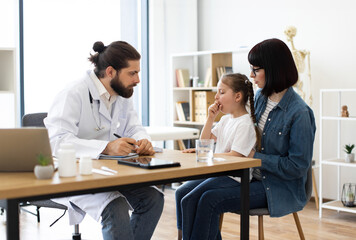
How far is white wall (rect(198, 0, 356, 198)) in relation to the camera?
14.3 feet

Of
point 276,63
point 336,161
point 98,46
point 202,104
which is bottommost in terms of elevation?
point 336,161

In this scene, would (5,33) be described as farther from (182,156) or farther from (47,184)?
(47,184)

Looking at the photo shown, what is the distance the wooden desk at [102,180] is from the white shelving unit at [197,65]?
9.47 ft

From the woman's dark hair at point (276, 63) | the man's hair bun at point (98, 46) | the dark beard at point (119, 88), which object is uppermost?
the man's hair bun at point (98, 46)

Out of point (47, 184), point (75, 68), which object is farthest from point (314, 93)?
point (47, 184)

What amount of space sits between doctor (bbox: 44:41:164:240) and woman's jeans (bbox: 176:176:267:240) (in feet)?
Result: 0.47

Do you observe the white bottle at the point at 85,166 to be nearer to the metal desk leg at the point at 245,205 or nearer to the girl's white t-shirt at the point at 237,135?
the metal desk leg at the point at 245,205

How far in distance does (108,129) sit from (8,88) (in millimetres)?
1735

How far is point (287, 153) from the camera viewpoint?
7.75 feet

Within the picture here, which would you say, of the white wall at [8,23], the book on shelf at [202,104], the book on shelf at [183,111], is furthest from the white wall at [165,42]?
the white wall at [8,23]

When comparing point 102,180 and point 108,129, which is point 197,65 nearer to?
point 108,129

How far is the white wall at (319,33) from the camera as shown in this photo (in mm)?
4352

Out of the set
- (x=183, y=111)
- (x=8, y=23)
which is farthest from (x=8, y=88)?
(x=183, y=111)

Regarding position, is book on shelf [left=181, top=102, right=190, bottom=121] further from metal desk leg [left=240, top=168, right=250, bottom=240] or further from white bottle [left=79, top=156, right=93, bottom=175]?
white bottle [left=79, top=156, right=93, bottom=175]
